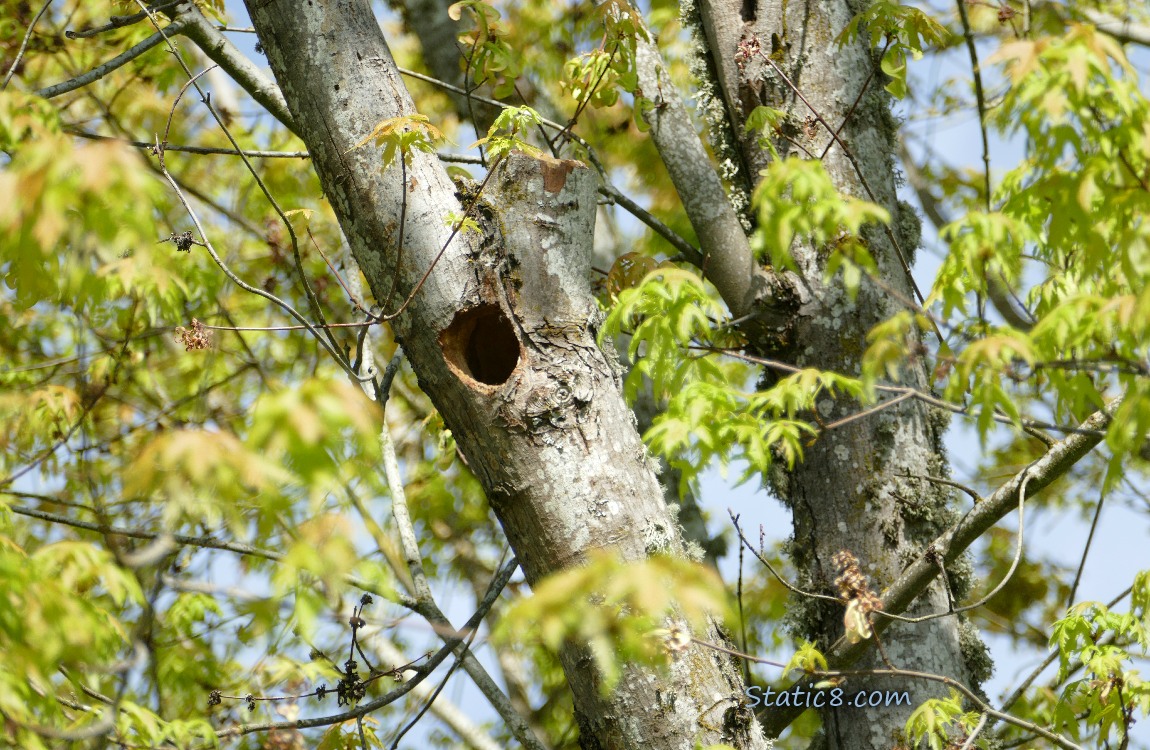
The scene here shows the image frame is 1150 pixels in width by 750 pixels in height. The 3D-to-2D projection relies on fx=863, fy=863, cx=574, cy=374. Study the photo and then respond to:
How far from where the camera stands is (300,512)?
3.00 metres

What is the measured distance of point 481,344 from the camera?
2354mm

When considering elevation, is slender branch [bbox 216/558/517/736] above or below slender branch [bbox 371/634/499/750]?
below

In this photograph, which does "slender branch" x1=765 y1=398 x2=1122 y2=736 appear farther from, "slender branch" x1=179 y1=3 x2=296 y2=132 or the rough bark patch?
"slender branch" x1=179 y1=3 x2=296 y2=132

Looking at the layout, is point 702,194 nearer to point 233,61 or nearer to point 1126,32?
point 233,61

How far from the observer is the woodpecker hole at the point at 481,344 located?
210cm

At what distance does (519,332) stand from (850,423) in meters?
1.18

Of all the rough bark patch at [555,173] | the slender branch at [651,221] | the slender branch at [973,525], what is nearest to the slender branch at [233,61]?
the rough bark patch at [555,173]

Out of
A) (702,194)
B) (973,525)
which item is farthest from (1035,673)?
(702,194)

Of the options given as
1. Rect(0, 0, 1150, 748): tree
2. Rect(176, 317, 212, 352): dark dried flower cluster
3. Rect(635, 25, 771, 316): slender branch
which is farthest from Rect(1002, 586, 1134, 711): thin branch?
Rect(176, 317, 212, 352): dark dried flower cluster

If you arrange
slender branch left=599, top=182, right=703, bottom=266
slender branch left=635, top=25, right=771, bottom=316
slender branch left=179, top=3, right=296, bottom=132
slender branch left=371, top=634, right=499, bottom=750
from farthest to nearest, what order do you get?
slender branch left=371, top=634, right=499, bottom=750
slender branch left=599, top=182, right=703, bottom=266
slender branch left=635, top=25, right=771, bottom=316
slender branch left=179, top=3, right=296, bottom=132

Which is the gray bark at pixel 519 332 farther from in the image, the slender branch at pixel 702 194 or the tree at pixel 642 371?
the slender branch at pixel 702 194

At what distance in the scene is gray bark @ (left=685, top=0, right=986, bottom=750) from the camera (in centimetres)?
256

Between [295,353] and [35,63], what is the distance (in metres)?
2.96

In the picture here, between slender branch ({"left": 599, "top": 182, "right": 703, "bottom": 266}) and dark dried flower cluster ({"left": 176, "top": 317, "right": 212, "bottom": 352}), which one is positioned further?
slender branch ({"left": 599, "top": 182, "right": 703, "bottom": 266})
